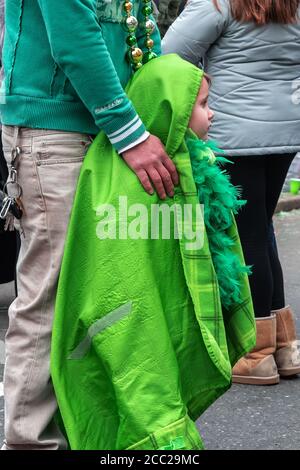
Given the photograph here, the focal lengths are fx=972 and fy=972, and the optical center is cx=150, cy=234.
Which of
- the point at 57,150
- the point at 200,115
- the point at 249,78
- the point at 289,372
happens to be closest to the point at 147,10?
the point at 200,115

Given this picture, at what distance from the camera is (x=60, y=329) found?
2.53 metres

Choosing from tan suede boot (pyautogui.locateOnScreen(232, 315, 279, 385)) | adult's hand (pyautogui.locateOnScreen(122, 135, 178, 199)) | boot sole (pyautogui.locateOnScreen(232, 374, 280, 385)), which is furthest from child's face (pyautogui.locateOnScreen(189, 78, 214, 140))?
boot sole (pyautogui.locateOnScreen(232, 374, 280, 385))

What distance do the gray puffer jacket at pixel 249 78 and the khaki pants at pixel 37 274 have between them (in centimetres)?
127

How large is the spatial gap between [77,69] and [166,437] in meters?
0.95

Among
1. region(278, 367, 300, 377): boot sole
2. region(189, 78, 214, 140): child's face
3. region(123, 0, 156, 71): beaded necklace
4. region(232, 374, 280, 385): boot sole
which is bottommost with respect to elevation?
region(278, 367, 300, 377): boot sole

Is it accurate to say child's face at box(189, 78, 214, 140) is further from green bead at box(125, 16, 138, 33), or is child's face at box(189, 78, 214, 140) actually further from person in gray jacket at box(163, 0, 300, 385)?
person in gray jacket at box(163, 0, 300, 385)

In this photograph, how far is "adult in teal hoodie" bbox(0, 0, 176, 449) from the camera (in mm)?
2459

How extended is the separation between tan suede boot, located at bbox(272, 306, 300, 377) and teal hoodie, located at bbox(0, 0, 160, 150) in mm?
1714

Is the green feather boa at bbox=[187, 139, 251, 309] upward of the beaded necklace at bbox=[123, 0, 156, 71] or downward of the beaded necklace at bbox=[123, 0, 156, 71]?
downward

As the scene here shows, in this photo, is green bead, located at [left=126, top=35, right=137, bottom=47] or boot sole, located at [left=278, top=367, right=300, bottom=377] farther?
boot sole, located at [left=278, top=367, right=300, bottom=377]

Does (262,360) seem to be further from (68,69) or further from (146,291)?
(68,69)

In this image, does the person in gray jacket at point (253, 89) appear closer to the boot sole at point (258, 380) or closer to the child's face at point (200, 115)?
the boot sole at point (258, 380)

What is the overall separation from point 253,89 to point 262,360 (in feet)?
3.56

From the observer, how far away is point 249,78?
380 centimetres
